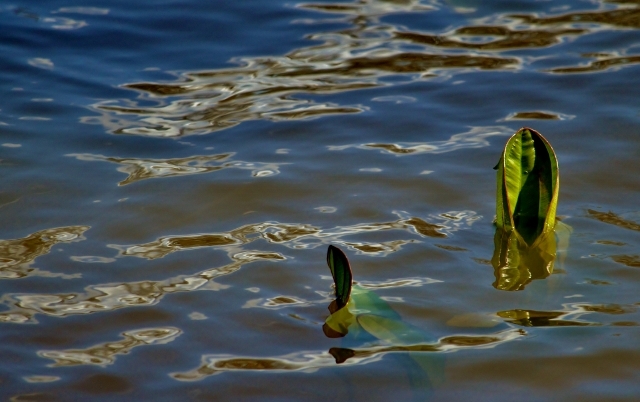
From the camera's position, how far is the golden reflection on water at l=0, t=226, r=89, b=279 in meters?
2.26

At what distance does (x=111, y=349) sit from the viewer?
1893mm

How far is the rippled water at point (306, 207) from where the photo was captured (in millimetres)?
1798

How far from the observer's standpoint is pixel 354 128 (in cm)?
330

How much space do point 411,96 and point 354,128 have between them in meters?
0.50

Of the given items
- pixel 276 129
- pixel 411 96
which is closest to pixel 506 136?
pixel 411 96

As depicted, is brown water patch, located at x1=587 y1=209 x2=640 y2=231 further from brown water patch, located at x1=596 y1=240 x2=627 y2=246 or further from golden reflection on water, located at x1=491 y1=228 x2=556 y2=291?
golden reflection on water, located at x1=491 y1=228 x2=556 y2=291

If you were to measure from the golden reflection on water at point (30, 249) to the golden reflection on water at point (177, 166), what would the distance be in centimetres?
39

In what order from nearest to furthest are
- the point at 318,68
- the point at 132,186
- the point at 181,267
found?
the point at 181,267, the point at 132,186, the point at 318,68

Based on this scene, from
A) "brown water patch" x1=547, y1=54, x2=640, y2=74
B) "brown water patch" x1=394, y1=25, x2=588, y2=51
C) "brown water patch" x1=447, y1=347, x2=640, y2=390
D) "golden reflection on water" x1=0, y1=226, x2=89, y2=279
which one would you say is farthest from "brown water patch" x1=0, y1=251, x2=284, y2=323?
"brown water patch" x1=394, y1=25, x2=588, y2=51

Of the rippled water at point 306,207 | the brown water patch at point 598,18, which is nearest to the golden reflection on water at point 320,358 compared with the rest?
the rippled water at point 306,207

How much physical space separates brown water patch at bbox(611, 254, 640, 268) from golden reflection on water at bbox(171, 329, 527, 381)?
0.52 meters

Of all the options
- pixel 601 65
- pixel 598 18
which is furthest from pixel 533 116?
pixel 598 18

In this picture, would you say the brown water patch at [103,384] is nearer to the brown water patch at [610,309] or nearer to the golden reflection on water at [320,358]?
the golden reflection on water at [320,358]

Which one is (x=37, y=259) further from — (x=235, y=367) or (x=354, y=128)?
(x=354, y=128)
